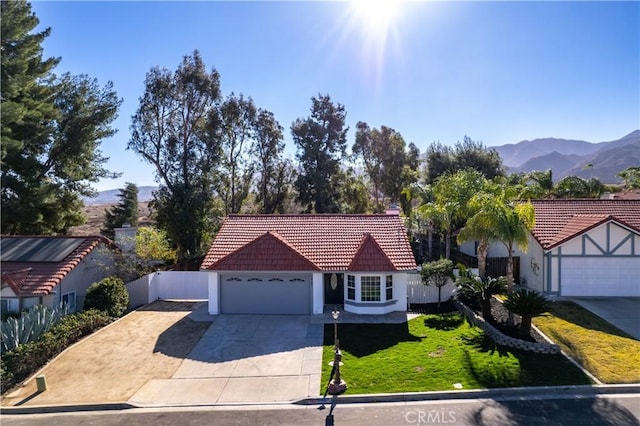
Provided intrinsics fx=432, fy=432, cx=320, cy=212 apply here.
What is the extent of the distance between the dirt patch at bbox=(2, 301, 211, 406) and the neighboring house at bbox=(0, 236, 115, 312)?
8.58 ft

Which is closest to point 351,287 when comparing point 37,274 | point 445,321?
point 445,321

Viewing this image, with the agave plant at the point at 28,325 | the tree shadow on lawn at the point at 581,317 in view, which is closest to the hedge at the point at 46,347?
the agave plant at the point at 28,325

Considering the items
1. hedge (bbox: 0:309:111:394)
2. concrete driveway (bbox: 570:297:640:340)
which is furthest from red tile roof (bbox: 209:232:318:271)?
concrete driveway (bbox: 570:297:640:340)

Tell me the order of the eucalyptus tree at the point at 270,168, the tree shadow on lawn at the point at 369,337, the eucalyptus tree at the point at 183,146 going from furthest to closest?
the eucalyptus tree at the point at 270,168, the eucalyptus tree at the point at 183,146, the tree shadow on lawn at the point at 369,337

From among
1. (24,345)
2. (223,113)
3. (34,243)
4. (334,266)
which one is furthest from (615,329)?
(223,113)

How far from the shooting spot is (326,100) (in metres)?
44.3

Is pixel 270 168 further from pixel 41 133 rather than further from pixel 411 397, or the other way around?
pixel 411 397

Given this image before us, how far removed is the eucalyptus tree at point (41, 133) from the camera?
22.9 metres

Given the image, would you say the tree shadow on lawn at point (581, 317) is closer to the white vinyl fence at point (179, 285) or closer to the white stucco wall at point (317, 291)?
the white stucco wall at point (317, 291)

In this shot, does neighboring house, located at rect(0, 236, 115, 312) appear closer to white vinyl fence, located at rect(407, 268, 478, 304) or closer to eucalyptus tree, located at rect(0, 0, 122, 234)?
eucalyptus tree, located at rect(0, 0, 122, 234)

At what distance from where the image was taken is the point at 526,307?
15.6 metres

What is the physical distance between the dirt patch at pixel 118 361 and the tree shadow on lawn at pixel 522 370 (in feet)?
33.4

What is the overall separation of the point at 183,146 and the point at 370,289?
2107 centimetres

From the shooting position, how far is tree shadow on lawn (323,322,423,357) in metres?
15.9
